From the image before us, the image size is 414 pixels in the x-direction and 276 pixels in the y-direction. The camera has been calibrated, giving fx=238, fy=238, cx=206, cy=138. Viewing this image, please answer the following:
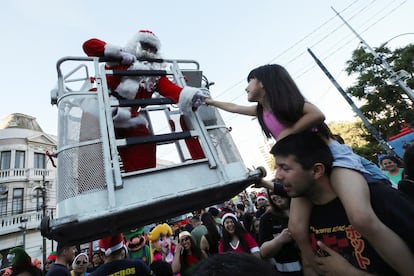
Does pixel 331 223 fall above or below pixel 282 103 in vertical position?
below

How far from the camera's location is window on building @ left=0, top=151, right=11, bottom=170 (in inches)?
985

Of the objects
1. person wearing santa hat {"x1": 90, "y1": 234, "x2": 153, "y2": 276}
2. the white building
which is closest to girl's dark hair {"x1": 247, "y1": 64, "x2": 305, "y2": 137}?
person wearing santa hat {"x1": 90, "y1": 234, "x2": 153, "y2": 276}

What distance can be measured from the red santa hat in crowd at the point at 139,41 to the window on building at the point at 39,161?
29897mm

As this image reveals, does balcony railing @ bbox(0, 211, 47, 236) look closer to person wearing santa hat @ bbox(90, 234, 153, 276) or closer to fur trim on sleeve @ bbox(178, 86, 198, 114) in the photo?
person wearing santa hat @ bbox(90, 234, 153, 276)

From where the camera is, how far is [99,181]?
1857mm

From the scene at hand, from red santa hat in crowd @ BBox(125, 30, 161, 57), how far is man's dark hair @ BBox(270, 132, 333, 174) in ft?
7.75

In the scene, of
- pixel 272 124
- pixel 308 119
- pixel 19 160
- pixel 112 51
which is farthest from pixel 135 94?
pixel 19 160

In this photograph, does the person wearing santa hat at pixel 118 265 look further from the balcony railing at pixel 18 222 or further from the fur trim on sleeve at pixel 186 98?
the balcony railing at pixel 18 222

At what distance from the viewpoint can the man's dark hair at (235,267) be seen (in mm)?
729

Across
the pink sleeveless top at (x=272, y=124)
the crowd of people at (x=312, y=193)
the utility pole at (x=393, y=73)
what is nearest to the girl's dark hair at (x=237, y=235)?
the crowd of people at (x=312, y=193)

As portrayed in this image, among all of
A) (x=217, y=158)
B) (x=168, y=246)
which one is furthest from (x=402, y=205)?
(x=168, y=246)

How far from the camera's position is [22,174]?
82.0ft

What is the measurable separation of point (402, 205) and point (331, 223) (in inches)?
15.3

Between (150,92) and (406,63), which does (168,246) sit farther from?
(406,63)
